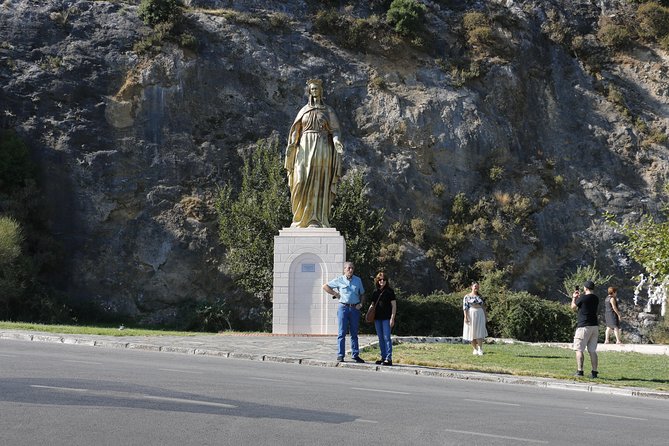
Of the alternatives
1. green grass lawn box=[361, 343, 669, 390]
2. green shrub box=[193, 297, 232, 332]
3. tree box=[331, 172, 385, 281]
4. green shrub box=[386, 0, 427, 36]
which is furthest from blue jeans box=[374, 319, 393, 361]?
green shrub box=[386, 0, 427, 36]

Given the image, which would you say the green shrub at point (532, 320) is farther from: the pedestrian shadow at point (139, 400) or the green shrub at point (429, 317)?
the pedestrian shadow at point (139, 400)

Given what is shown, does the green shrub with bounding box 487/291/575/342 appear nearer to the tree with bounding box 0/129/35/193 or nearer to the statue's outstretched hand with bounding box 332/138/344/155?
the statue's outstretched hand with bounding box 332/138/344/155

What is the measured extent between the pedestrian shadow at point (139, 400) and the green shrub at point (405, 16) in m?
40.1

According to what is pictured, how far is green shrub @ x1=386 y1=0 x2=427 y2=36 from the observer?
157 feet

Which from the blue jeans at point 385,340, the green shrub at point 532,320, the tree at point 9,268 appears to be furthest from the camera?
the tree at point 9,268

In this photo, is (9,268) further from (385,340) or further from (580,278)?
(580,278)

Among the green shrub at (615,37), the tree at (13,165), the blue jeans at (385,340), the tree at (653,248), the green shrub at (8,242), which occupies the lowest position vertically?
the blue jeans at (385,340)

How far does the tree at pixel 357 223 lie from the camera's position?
31641mm

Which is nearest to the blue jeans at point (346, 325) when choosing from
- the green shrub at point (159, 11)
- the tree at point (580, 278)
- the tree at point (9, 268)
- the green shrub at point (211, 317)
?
the green shrub at point (211, 317)

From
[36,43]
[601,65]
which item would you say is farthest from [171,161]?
[601,65]

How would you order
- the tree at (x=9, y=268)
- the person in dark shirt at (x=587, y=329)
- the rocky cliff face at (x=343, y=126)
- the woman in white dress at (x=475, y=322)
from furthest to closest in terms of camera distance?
1. the rocky cliff face at (x=343, y=126)
2. the tree at (x=9, y=268)
3. the woman in white dress at (x=475, y=322)
4. the person in dark shirt at (x=587, y=329)

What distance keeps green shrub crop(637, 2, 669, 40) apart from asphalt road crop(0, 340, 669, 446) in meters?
42.5

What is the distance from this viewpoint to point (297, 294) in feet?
73.8

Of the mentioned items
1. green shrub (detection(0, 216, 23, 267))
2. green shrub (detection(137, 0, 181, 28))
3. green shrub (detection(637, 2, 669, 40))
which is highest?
green shrub (detection(637, 2, 669, 40))
